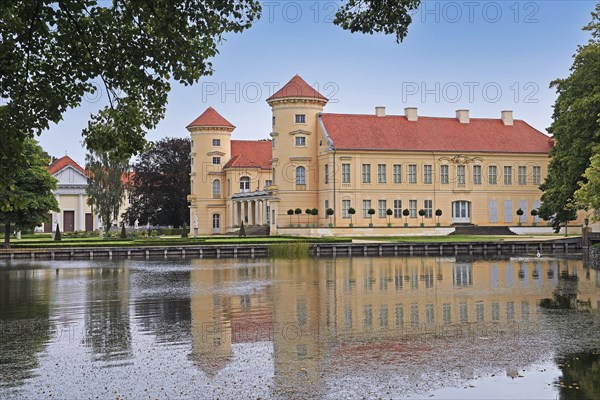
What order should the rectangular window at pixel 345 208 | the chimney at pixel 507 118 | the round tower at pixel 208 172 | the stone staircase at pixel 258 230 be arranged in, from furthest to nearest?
the round tower at pixel 208 172, the chimney at pixel 507 118, the stone staircase at pixel 258 230, the rectangular window at pixel 345 208

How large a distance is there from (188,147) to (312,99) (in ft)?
63.8

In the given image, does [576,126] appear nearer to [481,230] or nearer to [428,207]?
[481,230]

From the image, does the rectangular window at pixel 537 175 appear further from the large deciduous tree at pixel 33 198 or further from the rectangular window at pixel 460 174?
the large deciduous tree at pixel 33 198

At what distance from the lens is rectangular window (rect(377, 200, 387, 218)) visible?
6241 cm

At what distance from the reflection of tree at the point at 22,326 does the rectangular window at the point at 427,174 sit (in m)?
41.3

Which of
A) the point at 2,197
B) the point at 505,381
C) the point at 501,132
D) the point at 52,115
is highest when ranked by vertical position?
the point at 501,132

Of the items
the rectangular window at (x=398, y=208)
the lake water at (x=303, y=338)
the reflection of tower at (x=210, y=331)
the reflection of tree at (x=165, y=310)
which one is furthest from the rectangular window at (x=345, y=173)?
the reflection of tower at (x=210, y=331)

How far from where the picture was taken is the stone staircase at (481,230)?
61000mm

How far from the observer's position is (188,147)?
77625mm

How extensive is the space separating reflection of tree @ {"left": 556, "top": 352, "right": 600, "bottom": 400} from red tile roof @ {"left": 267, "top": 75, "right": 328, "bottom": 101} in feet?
168

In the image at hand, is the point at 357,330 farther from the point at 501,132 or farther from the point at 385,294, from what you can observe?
the point at 501,132

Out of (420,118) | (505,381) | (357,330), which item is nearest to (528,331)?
(357,330)

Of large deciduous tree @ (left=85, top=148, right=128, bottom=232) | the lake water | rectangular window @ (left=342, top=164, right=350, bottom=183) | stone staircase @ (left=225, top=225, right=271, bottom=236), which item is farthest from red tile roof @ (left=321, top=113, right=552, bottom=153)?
the lake water

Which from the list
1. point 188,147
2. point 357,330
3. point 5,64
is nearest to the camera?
point 5,64
